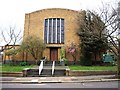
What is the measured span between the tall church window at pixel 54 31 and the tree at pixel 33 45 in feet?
10.2

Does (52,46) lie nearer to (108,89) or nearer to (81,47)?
(81,47)

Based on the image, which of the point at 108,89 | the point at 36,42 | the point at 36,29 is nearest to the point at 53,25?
the point at 36,29

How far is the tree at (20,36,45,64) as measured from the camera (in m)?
36.4

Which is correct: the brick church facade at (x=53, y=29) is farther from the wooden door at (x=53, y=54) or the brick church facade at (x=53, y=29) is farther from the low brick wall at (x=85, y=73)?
the low brick wall at (x=85, y=73)

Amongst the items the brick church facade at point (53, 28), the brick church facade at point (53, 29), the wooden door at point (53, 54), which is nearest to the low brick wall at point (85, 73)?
the brick church facade at point (53, 29)

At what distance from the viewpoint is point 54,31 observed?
4041 centimetres

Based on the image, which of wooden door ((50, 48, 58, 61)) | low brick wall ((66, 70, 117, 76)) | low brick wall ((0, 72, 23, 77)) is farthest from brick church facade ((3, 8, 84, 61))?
low brick wall ((0, 72, 23, 77))

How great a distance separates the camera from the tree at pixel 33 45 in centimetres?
3641

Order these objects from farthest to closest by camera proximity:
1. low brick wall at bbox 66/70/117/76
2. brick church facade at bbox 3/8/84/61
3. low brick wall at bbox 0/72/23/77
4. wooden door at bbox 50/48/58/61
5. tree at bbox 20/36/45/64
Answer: wooden door at bbox 50/48/58/61 < brick church facade at bbox 3/8/84/61 < tree at bbox 20/36/45/64 < low brick wall at bbox 66/70/117/76 < low brick wall at bbox 0/72/23/77

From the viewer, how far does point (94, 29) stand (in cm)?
2198

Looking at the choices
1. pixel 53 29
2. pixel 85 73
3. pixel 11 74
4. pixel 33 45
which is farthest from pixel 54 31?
pixel 11 74

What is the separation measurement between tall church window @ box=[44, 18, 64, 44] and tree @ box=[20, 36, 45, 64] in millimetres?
3118

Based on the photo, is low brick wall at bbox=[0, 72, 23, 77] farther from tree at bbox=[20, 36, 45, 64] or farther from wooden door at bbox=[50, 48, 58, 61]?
wooden door at bbox=[50, 48, 58, 61]

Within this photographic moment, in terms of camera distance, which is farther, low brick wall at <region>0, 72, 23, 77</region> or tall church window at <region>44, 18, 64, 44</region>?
tall church window at <region>44, 18, 64, 44</region>
